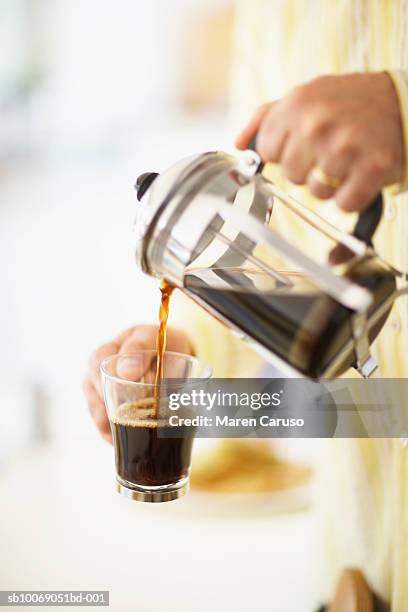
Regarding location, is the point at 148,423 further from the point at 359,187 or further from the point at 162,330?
the point at 359,187

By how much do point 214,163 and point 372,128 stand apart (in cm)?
8

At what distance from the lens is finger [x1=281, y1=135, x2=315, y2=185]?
1.15 feet

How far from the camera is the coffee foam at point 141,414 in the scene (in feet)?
1.33

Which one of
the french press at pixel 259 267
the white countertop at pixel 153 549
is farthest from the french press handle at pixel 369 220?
the white countertop at pixel 153 549

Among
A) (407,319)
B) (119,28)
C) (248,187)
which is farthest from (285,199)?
(119,28)

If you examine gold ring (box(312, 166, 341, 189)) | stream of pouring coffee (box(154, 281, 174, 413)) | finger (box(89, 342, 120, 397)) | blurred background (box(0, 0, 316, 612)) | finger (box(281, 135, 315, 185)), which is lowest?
blurred background (box(0, 0, 316, 612))

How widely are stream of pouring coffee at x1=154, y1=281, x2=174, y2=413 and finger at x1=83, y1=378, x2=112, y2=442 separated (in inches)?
2.2

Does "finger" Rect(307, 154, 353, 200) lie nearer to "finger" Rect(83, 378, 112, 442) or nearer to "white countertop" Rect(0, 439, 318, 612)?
"finger" Rect(83, 378, 112, 442)

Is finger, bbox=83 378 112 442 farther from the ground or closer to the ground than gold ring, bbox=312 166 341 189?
closer to the ground

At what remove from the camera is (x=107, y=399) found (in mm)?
419

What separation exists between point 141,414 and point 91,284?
3.41ft

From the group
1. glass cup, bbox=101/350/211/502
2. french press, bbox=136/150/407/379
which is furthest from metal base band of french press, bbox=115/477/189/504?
french press, bbox=136/150/407/379

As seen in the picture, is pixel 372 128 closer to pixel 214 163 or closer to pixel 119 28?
pixel 214 163

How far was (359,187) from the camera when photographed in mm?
336
